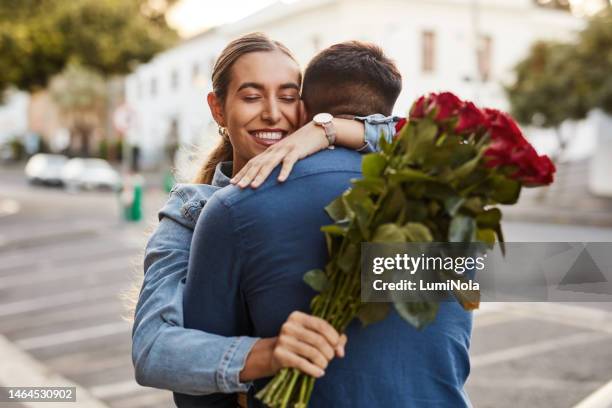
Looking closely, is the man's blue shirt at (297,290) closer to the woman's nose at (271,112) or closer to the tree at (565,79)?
the woman's nose at (271,112)

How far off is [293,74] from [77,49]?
2096 centimetres

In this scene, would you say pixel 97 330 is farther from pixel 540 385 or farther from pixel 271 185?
pixel 271 185

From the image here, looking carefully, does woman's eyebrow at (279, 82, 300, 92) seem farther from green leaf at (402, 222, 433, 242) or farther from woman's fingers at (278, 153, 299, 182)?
green leaf at (402, 222, 433, 242)

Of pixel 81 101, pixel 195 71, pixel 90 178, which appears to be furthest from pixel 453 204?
pixel 81 101

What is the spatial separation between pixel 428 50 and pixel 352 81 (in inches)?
1301

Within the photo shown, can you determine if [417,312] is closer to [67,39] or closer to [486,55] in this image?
[67,39]

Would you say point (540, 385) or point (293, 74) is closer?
point (293, 74)

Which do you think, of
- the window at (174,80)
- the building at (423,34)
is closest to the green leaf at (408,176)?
the building at (423,34)

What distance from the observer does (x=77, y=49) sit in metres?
21.4

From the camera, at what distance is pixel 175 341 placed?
1.55 m

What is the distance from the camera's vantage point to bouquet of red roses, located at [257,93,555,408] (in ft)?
4.33

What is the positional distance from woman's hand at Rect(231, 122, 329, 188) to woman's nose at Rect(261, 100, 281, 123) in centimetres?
20

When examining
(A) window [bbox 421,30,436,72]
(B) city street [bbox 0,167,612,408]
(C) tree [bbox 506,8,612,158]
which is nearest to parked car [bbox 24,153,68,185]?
(A) window [bbox 421,30,436,72]

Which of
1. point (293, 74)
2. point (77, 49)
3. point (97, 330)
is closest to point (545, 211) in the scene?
point (77, 49)
